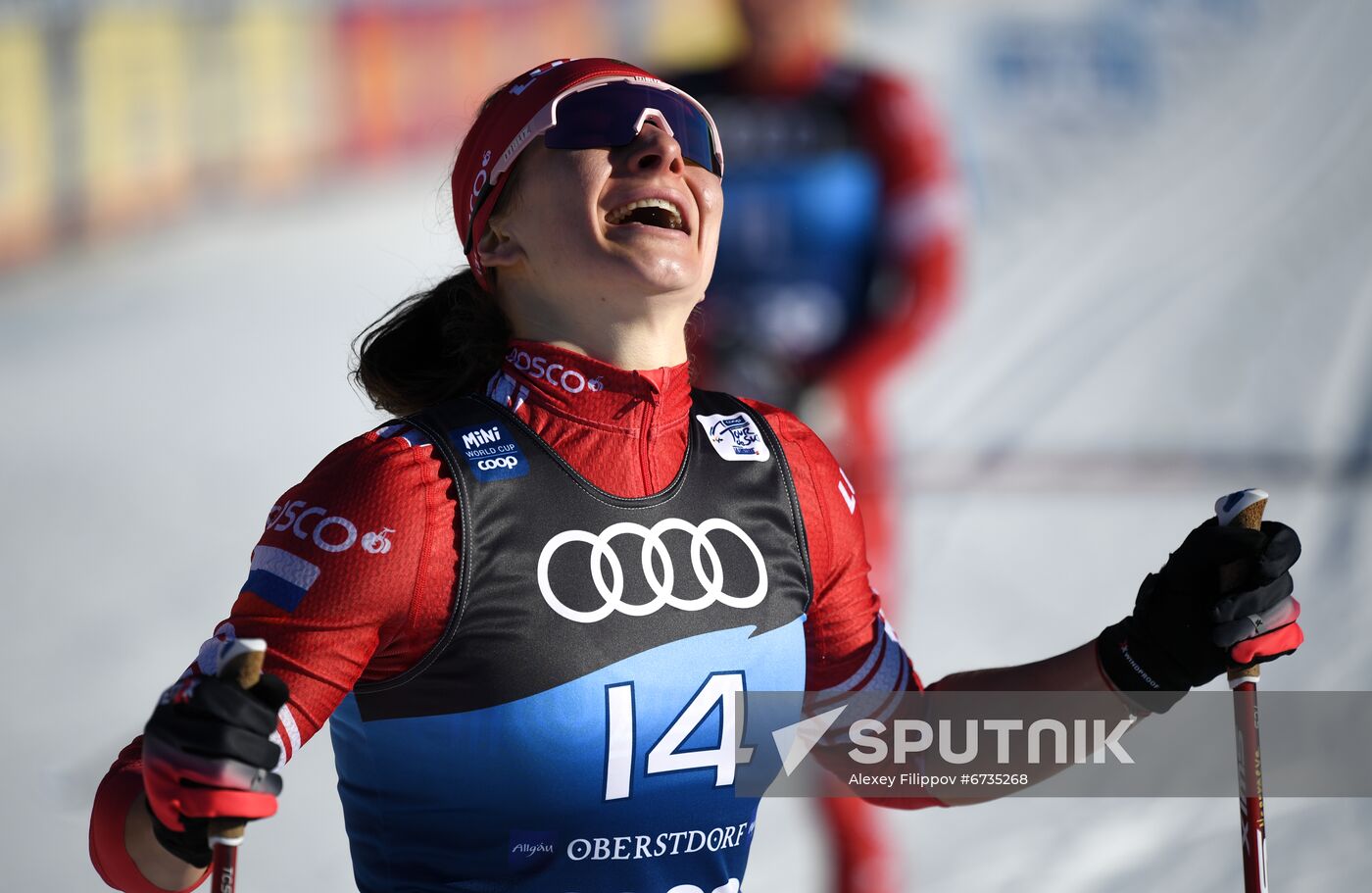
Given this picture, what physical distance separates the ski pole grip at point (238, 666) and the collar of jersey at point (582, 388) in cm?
43

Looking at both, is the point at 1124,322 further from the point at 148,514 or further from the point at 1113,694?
the point at 1113,694

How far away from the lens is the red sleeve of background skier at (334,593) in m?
A: 1.33

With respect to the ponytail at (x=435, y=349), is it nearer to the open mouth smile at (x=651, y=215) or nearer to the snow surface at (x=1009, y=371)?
the open mouth smile at (x=651, y=215)

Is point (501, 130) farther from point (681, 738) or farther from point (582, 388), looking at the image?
point (681, 738)

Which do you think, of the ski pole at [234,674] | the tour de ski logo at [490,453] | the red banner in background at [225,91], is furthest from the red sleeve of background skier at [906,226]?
the ski pole at [234,674]

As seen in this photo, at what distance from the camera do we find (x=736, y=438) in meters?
1.65

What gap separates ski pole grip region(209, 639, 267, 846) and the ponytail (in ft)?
1.52

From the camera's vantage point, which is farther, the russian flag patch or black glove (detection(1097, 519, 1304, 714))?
black glove (detection(1097, 519, 1304, 714))

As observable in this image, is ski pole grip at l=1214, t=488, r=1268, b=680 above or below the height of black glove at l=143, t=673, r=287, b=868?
above

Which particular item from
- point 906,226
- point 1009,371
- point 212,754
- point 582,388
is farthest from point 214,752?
point 1009,371

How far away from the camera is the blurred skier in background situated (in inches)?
167

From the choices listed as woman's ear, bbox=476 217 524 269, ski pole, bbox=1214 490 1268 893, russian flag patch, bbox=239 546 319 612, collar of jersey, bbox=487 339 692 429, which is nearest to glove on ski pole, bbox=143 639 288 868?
russian flag patch, bbox=239 546 319 612

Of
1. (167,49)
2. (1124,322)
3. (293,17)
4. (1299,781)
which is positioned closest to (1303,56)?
(1124,322)

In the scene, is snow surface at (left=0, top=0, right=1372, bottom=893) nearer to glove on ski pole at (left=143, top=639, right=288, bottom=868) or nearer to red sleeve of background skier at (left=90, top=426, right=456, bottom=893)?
red sleeve of background skier at (left=90, top=426, right=456, bottom=893)
